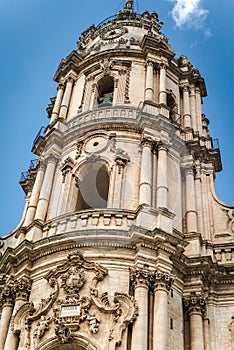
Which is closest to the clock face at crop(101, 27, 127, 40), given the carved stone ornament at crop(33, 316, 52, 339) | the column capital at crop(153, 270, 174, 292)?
the column capital at crop(153, 270, 174, 292)

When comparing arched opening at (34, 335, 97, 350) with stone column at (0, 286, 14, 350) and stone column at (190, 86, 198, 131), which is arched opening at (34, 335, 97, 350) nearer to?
stone column at (0, 286, 14, 350)

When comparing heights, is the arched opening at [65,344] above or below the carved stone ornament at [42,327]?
below

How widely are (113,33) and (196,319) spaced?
1643 cm

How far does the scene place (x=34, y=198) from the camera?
65.7ft

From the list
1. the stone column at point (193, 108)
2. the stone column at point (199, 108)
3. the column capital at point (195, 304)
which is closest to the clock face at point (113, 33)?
the stone column at point (193, 108)

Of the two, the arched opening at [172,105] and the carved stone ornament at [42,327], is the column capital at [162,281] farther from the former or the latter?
the arched opening at [172,105]

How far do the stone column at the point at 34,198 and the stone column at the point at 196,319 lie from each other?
6.47 metres

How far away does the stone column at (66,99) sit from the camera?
2341 cm

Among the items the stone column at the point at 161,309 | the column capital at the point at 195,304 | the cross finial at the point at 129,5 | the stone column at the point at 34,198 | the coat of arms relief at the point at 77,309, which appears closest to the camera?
the stone column at the point at 161,309

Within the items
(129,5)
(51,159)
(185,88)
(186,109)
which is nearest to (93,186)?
(51,159)

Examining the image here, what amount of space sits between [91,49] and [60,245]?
1315 cm

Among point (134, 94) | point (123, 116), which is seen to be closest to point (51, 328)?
point (123, 116)

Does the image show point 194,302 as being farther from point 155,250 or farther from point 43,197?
point 43,197

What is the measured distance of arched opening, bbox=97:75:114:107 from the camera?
2412 cm
